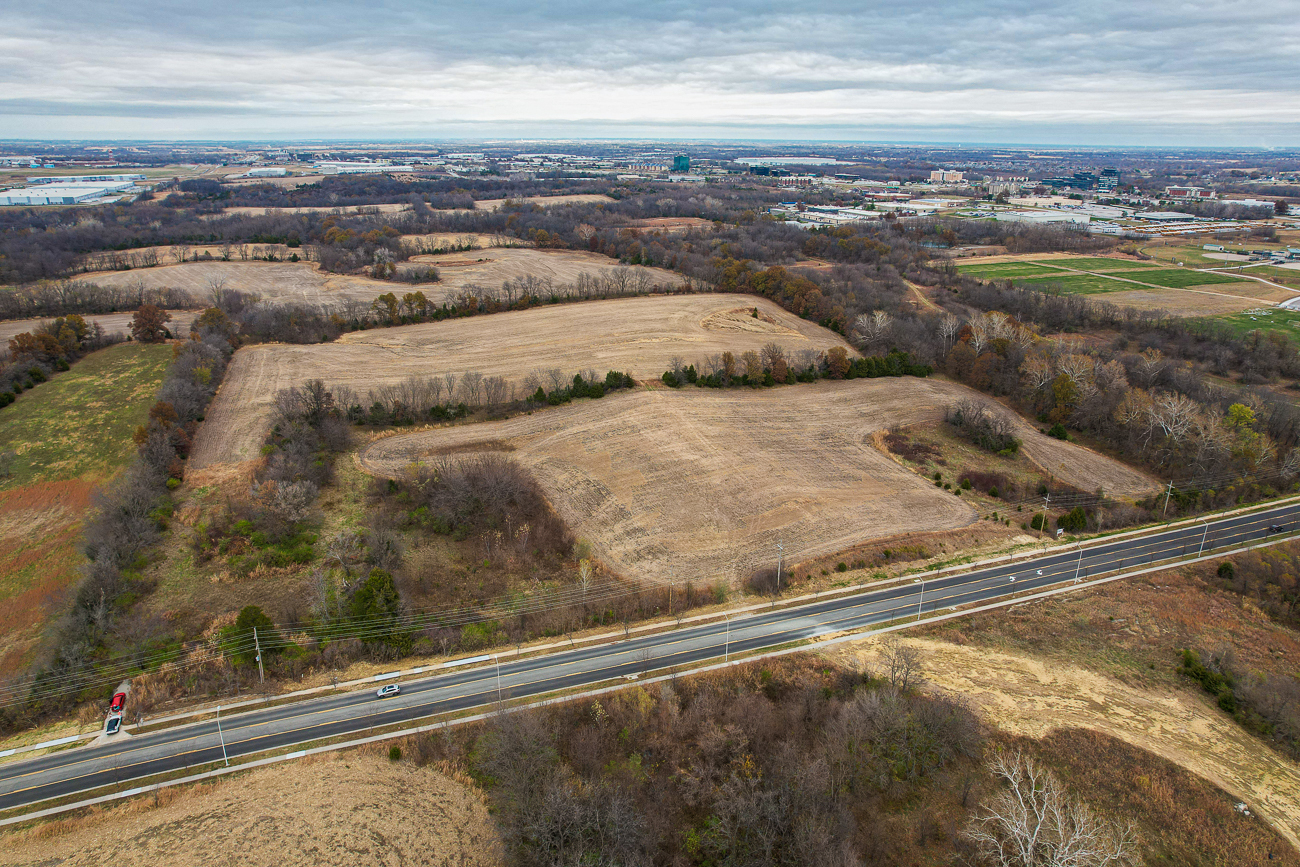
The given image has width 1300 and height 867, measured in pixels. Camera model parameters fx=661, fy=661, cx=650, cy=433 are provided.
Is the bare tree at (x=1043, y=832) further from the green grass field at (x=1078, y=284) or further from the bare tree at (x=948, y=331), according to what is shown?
the green grass field at (x=1078, y=284)

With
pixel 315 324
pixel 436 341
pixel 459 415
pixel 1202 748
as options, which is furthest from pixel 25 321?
pixel 1202 748

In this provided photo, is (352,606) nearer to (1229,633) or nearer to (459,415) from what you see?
(459,415)

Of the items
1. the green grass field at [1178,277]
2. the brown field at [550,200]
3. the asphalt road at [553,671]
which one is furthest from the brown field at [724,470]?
the brown field at [550,200]

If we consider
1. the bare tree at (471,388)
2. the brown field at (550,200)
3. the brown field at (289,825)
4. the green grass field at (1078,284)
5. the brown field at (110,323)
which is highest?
the brown field at (550,200)

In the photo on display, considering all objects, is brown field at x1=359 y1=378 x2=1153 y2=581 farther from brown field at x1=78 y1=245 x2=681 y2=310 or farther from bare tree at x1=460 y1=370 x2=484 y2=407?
brown field at x1=78 y1=245 x2=681 y2=310

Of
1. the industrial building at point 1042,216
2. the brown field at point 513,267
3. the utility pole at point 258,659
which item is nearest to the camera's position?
the utility pole at point 258,659

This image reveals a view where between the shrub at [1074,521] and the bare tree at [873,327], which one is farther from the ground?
the bare tree at [873,327]

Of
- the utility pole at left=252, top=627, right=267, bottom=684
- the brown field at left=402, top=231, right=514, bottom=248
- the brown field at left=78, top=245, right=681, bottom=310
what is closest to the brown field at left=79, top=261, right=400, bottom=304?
the brown field at left=78, top=245, right=681, bottom=310
